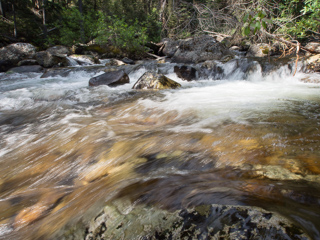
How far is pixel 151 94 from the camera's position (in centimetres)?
530

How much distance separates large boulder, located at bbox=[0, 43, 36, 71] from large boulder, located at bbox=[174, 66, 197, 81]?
8890 mm

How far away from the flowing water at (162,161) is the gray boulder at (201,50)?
7533mm

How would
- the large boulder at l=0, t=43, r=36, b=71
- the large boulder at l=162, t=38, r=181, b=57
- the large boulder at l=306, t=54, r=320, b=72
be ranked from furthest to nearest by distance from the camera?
the large boulder at l=162, t=38, r=181, b=57
the large boulder at l=0, t=43, r=36, b=71
the large boulder at l=306, t=54, r=320, b=72

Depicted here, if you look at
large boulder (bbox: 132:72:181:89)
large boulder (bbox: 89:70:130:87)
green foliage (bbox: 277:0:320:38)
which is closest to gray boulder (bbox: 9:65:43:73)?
large boulder (bbox: 89:70:130:87)

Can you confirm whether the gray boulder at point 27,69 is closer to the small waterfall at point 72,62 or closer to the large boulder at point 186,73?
the small waterfall at point 72,62

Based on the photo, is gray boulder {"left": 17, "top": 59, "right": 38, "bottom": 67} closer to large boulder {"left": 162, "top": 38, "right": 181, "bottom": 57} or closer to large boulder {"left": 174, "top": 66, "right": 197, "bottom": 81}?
large boulder {"left": 174, "top": 66, "right": 197, "bottom": 81}

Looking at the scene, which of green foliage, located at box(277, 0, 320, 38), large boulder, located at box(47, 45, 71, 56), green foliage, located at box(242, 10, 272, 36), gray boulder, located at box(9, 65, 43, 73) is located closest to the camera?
green foliage, located at box(242, 10, 272, 36)

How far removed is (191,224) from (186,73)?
732 cm

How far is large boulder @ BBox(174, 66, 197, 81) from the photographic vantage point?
25.4 ft

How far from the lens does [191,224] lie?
86 cm

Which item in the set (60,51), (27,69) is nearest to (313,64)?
(27,69)

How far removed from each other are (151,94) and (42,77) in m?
6.42

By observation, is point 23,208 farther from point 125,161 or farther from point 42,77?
point 42,77

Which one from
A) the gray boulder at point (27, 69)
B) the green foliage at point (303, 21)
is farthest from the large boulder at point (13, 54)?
the green foliage at point (303, 21)
